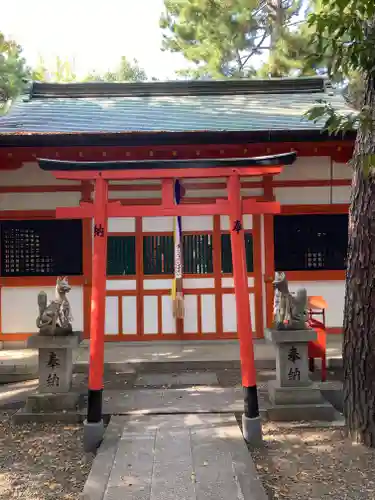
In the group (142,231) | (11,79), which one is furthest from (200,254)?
(11,79)

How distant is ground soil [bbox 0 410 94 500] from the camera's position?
352 cm

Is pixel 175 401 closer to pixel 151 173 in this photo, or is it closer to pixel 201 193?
pixel 151 173

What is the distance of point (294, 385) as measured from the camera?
196 inches

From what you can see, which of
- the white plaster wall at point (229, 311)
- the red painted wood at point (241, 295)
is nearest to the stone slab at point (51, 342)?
the red painted wood at point (241, 295)

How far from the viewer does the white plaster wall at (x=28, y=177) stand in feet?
24.3

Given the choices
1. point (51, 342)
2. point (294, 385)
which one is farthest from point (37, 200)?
point (294, 385)

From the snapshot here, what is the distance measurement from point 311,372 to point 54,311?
12.3ft

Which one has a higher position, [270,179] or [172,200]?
[270,179]

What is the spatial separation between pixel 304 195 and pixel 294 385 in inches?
146

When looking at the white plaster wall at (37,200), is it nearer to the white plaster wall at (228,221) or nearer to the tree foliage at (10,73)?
the white plaster wall at (228,221)

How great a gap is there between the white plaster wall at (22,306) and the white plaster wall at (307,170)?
419cm

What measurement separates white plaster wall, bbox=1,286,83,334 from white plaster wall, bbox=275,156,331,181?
13.7 ft

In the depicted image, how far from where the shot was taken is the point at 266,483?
11.7 ft

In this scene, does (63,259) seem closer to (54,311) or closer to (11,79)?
(54,311)
